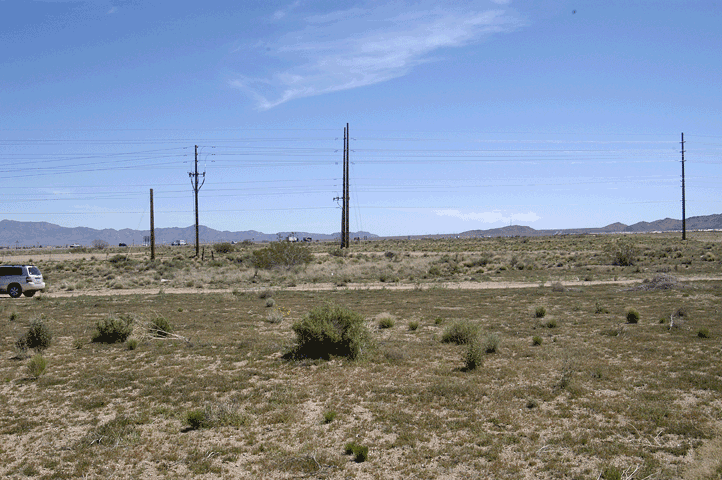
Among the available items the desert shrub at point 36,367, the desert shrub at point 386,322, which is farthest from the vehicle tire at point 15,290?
the desert shrub at point 386,322

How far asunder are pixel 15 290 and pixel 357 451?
3578cm

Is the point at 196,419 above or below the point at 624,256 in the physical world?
below

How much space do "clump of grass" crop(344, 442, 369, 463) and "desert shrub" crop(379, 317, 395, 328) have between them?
12.2 metres

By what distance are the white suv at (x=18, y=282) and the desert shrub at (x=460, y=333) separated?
31.1 metres

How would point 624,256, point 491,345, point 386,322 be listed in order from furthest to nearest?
point 624,256
point 386,322
point 491,345

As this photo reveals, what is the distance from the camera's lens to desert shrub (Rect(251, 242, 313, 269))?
55.6m

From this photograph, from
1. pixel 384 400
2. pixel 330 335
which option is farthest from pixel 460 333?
pixel 384 400

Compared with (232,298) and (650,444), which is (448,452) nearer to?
(650,444)

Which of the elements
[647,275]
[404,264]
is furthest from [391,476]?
[404,264]

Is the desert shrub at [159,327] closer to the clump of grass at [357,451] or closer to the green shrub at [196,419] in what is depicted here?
the green shrub at [196,419]

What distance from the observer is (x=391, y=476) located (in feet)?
26.2

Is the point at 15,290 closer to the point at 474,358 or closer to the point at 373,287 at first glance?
the point at 373,287

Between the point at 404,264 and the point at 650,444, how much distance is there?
50.0m

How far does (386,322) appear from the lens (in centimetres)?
2109
